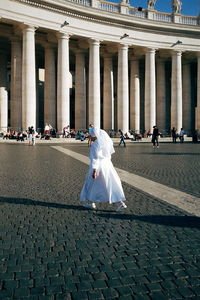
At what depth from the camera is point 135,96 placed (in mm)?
51031

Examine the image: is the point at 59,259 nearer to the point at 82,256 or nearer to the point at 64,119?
the point at 82,256

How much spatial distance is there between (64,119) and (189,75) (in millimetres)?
23597

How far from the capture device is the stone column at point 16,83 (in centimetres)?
4028

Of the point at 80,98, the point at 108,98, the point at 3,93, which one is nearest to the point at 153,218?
the point at 80,98

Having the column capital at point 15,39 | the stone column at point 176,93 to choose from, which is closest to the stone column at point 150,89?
the stone column at point 176,93

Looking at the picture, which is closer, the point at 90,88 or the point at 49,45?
the point at 90,88

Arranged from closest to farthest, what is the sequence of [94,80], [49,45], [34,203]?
[34,203], [94,80], [49,45]

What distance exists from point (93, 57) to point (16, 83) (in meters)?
10.5

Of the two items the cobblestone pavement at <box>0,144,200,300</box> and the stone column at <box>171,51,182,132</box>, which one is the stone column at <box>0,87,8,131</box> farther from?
the cobblestone pavement at <box>0,144,200,300</box>

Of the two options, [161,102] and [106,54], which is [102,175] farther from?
[161,102]

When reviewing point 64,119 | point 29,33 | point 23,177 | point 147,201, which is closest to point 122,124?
point 64,119

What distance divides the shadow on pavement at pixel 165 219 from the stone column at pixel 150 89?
40.8m

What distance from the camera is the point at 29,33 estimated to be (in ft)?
121

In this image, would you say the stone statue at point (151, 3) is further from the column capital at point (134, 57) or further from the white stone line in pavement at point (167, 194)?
the white stone line in pavement at point (167, 194)
